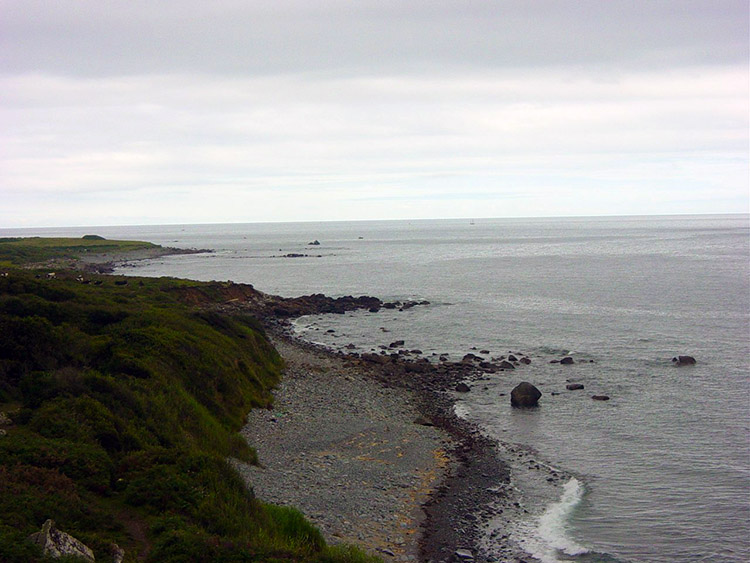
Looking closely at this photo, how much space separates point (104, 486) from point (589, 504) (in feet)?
52.0

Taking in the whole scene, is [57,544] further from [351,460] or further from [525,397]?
[525,397]

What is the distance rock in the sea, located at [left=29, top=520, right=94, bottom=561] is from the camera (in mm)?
10156

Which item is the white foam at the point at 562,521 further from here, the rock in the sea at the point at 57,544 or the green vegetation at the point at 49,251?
the green vegetation at the point at 49,251

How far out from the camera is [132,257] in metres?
150

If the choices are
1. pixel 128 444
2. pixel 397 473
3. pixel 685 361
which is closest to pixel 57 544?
pixel 128 444

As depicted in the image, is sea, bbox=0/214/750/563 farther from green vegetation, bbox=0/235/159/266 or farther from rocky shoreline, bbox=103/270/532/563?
green vegetation, bbox=0/235/159/266

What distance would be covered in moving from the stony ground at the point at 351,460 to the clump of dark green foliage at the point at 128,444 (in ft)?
5.88

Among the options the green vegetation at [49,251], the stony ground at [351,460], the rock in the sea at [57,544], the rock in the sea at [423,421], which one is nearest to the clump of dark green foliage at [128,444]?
the rock in the sea at [57,544]

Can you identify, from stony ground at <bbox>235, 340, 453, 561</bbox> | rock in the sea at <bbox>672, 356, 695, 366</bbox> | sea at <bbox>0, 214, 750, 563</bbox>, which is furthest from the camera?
rock in the sea at <bbox>672, 356, 695, 366</bbox>

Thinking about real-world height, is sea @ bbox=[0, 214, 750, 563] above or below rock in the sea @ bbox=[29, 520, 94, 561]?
below

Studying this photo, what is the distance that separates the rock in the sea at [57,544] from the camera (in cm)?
1016

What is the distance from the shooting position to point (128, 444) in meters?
17.0

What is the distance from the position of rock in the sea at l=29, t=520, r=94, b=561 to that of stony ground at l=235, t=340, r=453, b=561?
27.6 feet

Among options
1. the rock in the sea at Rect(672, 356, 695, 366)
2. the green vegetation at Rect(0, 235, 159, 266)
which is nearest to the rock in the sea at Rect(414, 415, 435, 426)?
the rock in the sea at Rect(672, 356, 695, 366)
